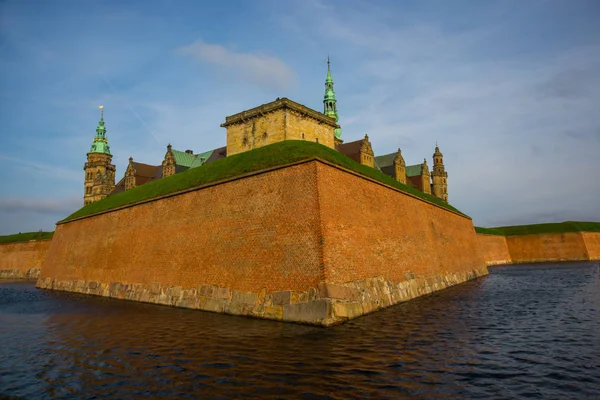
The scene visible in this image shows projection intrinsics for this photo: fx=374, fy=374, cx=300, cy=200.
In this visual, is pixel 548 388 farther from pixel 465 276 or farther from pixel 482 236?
pixel 482 236

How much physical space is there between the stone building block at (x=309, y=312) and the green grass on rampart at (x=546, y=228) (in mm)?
51825

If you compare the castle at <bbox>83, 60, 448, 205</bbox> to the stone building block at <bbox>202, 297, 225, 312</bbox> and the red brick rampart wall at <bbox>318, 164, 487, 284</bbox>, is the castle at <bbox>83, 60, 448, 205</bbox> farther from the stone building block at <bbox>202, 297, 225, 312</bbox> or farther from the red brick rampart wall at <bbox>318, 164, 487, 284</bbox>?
the stone building block at <bbox>202, 297, 225, 312</bbox>

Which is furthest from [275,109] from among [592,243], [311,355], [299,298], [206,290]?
[592,243]

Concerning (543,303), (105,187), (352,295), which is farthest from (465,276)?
(105,187)

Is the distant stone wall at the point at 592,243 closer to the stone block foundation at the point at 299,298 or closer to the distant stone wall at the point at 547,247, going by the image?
the distant stone wall at the point at 547,247

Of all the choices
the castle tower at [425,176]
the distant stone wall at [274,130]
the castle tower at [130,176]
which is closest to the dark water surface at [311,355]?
the distant stone wall at [274,130]

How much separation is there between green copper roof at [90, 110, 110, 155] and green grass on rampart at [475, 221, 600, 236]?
258ft

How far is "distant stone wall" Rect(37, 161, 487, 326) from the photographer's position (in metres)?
15.3

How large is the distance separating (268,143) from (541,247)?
52.3 metres

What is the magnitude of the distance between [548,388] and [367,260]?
1016 cm

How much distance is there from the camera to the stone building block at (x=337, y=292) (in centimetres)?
1428

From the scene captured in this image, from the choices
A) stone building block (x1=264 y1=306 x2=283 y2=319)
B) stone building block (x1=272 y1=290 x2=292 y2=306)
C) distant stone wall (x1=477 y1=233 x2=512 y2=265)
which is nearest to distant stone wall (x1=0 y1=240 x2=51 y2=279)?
stone building block (x1=264 y1=306 x2=283 y2=319)

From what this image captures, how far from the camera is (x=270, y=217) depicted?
17.1 meters

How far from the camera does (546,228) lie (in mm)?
63250
